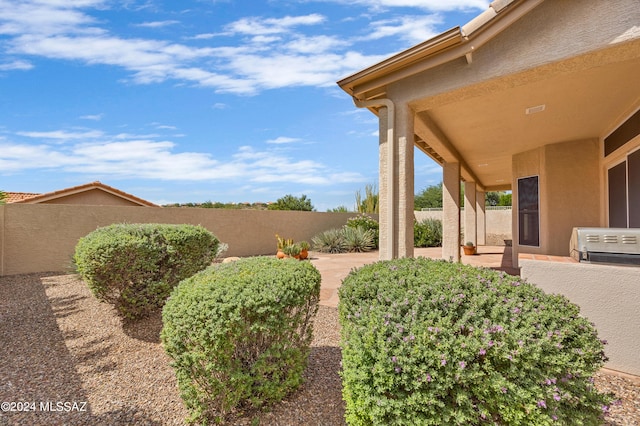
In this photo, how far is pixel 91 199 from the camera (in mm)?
→ 17891

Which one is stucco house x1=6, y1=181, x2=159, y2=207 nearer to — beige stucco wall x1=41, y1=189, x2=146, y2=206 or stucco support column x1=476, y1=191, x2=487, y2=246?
beige stucco wall x1=41, y1=189, x2=146, y2=206

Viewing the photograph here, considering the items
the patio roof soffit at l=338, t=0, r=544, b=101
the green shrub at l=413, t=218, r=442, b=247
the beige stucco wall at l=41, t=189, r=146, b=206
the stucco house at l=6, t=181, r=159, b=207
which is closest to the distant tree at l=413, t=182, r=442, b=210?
the green shrub at l=413, t=218, r=442, b=247

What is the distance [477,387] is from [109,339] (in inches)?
192

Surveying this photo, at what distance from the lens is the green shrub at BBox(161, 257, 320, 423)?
94.4 inches

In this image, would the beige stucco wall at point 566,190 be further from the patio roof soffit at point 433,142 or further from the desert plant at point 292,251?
the desert plant at point 292,251

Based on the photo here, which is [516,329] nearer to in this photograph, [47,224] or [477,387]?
[477,387]

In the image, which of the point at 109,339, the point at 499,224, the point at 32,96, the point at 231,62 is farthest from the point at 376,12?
the point at 499,224

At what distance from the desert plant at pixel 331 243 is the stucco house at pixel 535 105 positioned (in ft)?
23.6

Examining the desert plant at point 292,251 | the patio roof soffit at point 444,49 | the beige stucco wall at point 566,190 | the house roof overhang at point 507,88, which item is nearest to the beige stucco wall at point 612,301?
the house roof overhang at point 507,88

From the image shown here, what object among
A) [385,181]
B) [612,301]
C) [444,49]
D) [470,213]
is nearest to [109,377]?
[385,181]

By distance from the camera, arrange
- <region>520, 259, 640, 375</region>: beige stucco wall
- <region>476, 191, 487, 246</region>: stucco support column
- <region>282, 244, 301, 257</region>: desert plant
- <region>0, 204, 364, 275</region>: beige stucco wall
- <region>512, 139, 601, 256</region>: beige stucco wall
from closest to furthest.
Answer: <region>520, 259, 640, 375</region>: beige stucco wall
<region>512, 139, 601, 256</region>: beige stucco wall
<region>0, 204, 364, 275</region>: beige stucco wall
<region>282, 244, 301, 257</region>: desert plant
<region>476, 191, 487, 246</region>: stucco support column

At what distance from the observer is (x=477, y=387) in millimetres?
1775

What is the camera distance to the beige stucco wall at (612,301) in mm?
3268

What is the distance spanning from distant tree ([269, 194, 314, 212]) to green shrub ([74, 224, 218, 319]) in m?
20.7
